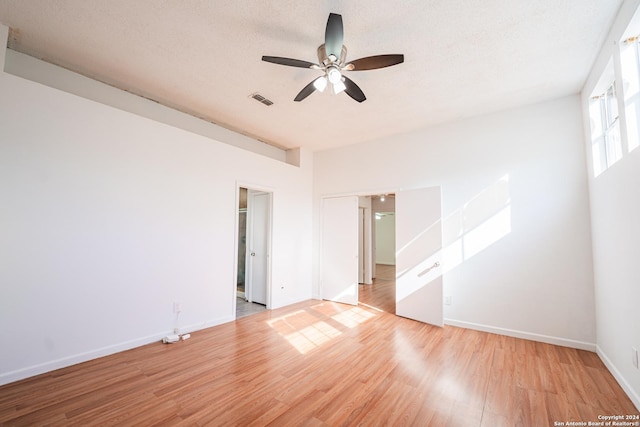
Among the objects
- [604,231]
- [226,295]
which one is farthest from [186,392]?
[604,231]

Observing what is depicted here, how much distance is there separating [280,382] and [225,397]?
480mm

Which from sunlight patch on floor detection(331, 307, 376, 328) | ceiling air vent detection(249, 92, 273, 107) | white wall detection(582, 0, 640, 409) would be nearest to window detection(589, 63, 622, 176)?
white wall detection(582, 0, 640, 409)

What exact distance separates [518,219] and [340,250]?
2.98 meters

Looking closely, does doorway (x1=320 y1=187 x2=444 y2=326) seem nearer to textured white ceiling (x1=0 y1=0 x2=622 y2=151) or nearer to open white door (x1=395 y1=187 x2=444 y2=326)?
open white door (x1=395 y1=187 x2=444 y2=326)

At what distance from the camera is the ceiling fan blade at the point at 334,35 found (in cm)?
188

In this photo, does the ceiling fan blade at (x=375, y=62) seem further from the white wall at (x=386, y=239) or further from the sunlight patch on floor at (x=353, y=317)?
the white wall at (x=386, y=239)

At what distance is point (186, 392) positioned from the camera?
2234 millimetres

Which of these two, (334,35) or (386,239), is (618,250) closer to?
(334,35)

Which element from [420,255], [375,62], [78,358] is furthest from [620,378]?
[78,358]

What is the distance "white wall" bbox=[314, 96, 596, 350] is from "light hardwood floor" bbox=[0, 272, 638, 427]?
0.41m

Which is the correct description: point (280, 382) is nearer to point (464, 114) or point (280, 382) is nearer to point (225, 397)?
point (225, 397)

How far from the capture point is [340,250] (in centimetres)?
534

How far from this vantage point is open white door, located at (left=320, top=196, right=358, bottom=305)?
5.18m

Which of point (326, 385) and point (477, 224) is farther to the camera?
point (477, 224)
